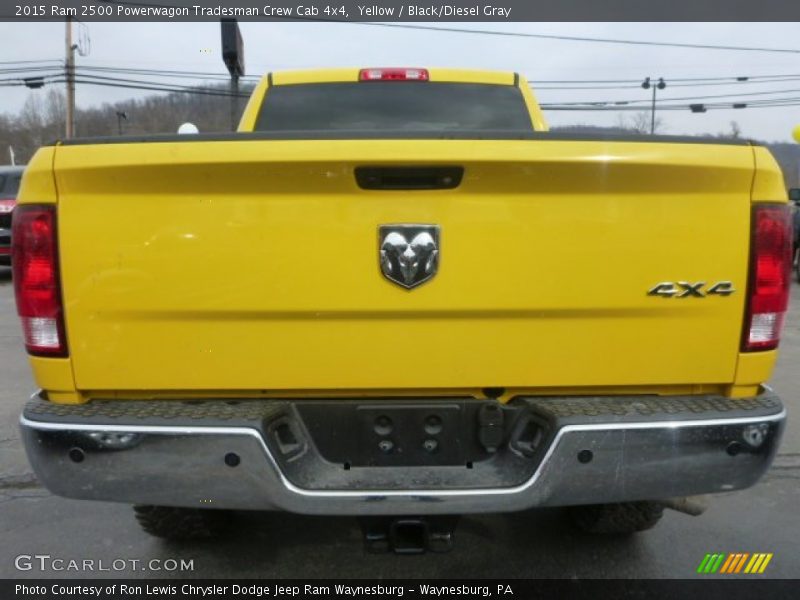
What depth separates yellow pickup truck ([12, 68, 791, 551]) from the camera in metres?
1.91

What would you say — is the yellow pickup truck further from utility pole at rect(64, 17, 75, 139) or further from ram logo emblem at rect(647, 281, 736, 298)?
utility pole at rect(64, 17, 75, 139)

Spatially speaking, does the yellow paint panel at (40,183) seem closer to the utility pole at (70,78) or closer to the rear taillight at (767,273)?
the rear taillight at (767,273)

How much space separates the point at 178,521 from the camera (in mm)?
2719

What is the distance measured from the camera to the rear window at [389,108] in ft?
12.8

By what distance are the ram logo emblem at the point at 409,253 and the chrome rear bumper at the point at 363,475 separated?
571 mm

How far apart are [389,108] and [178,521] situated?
2654mm

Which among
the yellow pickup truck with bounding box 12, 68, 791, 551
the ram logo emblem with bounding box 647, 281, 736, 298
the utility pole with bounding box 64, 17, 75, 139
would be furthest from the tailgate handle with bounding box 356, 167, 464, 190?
the utility pole with bounding box 64, 17, 75, 139

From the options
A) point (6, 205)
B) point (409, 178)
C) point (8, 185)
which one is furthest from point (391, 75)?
point (8, 185)

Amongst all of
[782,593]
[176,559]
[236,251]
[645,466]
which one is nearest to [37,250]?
[236,251]

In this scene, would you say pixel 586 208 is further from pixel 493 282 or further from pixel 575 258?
pixel 493 282

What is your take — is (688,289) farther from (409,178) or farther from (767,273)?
(409,178)

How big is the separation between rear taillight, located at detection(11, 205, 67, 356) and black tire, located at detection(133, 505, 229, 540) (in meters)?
0.98

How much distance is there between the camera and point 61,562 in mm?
2857

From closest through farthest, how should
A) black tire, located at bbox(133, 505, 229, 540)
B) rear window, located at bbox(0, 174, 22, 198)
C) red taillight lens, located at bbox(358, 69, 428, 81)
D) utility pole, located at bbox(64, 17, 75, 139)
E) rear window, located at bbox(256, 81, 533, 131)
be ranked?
black tire, located at bbox(133, 505, 229, 540) < rear window, located at bbox(256, 81, 533, 131) < red taillight lens, located at bbox(358, 69, 428, 81) < rear window, located at bbox(0, 174, 22, 198) < utility pole, located at bbox(64, 17, 75, 139)
